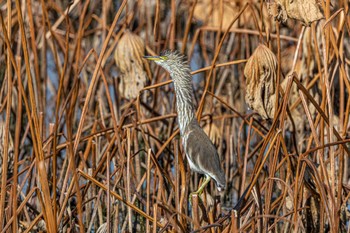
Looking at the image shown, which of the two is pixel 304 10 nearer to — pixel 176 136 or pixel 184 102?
pixel 184 102

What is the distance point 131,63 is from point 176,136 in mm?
963

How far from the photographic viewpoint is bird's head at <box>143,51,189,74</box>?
4.41 meters

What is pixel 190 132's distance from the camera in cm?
416

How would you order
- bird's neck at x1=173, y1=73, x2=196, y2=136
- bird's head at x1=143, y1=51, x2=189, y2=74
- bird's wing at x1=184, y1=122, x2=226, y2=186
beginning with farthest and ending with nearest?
bird's head at x1=143, y1=51, x2=189, y2=74 < bird's neck at x1=173, y1=73, x2=196, y2=136 < bird's wing at x1=184, y1=122, x2=226, y2=186

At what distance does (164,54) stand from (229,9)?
11.9ft

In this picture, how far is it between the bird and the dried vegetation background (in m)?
0.09

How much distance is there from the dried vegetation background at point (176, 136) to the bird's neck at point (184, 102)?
0.29 ft

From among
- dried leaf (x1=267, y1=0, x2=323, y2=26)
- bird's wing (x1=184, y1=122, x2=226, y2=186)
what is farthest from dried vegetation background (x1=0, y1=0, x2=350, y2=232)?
bird's wing (x1=184, y1=122, x2=226, y2=186)

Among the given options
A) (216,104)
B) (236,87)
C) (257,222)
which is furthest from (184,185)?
(236,87)

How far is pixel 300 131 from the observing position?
18.2 feet

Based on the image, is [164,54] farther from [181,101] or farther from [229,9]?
[229,9]

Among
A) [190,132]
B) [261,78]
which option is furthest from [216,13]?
[261,78]

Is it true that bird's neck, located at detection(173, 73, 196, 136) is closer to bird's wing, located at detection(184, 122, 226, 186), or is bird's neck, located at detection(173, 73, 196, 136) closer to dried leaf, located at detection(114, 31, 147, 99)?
bird's wing, located at detection(184, 122, 226, 186)

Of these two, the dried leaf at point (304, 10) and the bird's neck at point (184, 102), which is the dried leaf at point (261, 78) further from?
the bird's neck at point (184, 102)
